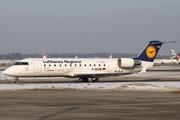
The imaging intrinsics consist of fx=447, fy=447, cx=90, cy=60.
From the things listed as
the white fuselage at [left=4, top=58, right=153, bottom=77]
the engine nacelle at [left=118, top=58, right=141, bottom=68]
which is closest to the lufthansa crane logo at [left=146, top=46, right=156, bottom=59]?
the white fuselage at [left=4, top=58, right=153, bottom=77]

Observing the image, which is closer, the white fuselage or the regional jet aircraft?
the white fuselage

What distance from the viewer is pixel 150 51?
5269 cm

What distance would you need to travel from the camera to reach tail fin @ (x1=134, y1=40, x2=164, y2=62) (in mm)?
52372

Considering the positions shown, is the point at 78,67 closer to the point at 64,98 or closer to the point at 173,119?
the point at 64,98

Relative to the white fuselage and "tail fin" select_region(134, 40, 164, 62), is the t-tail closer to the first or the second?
"tail fin" select_region(134, 40, 164, 62)

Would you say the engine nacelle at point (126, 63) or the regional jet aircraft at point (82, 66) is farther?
the engine nacelle at point (126, 63)

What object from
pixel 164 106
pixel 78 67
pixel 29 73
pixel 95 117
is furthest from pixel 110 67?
pixel 95 117

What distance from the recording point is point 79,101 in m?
26.9

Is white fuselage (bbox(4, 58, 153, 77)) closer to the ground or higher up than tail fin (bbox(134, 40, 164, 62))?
closer to the ground

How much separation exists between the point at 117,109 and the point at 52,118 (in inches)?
189

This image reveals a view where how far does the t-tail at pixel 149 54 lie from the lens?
52125 millimetres

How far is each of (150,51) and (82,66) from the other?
8779mm

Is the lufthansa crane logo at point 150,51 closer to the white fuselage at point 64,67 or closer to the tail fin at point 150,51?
the tail fin at point 150,51

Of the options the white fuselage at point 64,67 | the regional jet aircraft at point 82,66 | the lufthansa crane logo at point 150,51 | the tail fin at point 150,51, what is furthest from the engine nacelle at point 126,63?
the lufthansa crane logo at point 150,51
